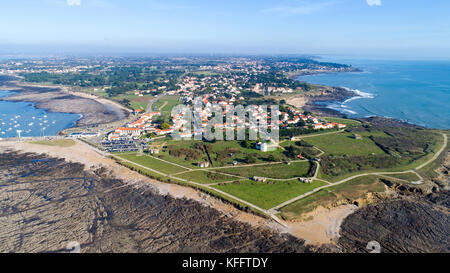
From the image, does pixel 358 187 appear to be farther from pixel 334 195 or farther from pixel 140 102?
pixel 140 102

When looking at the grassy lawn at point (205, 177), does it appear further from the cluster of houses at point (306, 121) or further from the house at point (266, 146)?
the cluster of houses at point (306, 121)

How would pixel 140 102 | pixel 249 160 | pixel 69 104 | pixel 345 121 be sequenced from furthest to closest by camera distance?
pixel 140 102 < pixel 69 104 < pixel 345 121 < pixel 249 160

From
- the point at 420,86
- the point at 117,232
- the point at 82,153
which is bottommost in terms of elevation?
the point at 117,232

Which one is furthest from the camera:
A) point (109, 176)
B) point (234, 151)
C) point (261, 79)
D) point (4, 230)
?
point (261, 79)

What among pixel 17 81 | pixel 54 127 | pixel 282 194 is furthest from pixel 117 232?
pixel 17 81

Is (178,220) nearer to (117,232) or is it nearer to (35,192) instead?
(117,232)

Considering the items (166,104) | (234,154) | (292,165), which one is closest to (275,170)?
(292,165)

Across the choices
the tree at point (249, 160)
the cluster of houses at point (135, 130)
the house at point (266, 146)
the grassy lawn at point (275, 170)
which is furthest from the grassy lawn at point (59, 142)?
the house at point (266, 146)
